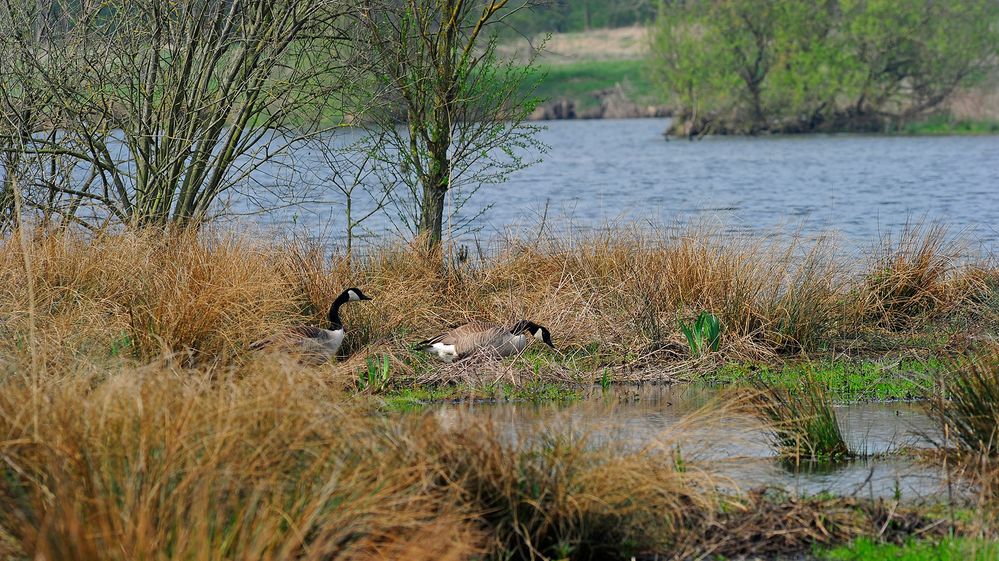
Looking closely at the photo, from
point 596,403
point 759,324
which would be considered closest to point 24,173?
point 596,403

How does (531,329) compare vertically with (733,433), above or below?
above

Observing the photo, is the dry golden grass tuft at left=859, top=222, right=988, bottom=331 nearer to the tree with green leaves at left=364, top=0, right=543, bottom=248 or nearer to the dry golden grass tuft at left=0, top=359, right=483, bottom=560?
the tree with green leaves at left=364, top=0, right=543, bottom=248

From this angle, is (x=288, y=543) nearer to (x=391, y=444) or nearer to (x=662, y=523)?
(x=391, y=444)

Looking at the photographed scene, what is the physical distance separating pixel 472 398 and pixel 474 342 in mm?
2132

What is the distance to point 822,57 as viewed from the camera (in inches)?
2008

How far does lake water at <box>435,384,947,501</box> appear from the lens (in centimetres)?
602

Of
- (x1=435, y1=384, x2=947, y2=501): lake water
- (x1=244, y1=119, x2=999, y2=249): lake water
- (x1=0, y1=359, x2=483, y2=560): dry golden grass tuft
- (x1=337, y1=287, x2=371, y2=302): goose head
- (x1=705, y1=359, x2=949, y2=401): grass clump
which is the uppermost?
(x1=0, y1=359, x2=483, y2=560): dry golden grass tuft

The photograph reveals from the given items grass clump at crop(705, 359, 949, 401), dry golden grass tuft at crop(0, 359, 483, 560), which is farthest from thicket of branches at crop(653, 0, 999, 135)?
dry golden grass tuft at crop(0, 359, 483, 560)

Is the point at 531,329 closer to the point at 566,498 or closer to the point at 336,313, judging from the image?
the point at 336,313

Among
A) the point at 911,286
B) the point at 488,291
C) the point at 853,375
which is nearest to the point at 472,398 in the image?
the point at 853,375

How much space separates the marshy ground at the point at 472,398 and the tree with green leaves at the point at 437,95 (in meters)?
1.30

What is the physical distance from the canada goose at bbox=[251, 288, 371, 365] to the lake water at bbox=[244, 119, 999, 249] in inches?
121

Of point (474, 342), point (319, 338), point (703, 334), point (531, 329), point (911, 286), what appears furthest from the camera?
point (911, 286)

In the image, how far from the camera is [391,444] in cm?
515
